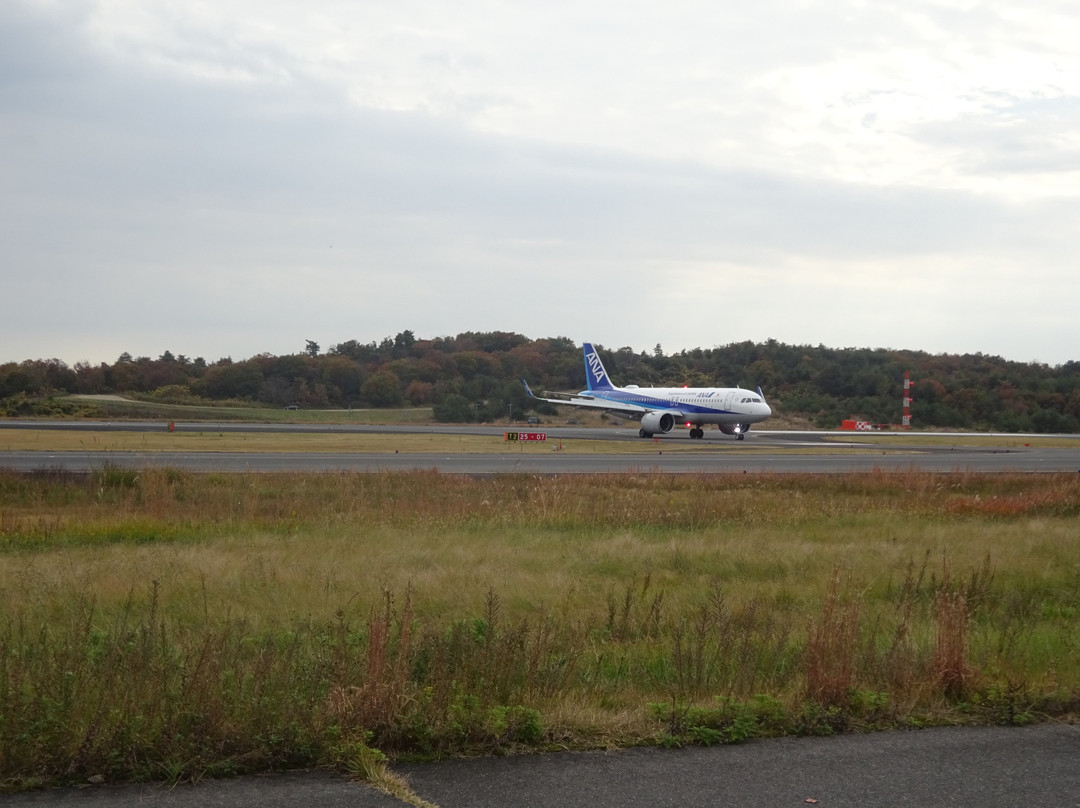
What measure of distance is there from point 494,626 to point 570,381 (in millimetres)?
98732

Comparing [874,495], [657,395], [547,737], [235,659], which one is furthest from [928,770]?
[657,395]

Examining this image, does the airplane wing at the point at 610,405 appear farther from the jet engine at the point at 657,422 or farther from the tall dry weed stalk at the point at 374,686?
the tall dry weed stalk at the point at 374,686

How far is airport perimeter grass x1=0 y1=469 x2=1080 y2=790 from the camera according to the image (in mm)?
5516

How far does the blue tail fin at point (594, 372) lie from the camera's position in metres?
61.2

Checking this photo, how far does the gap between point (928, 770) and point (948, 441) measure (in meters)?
50.6

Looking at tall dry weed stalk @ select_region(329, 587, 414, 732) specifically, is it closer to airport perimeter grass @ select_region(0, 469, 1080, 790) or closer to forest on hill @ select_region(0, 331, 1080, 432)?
airport perimeter grass @ select_region(0, 469, 1080, 790)

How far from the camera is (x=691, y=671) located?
7.09 meters

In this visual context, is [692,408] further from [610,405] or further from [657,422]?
[610,405]

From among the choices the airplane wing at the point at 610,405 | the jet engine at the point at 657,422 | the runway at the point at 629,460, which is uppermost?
the airplane wing at the point at 610,405

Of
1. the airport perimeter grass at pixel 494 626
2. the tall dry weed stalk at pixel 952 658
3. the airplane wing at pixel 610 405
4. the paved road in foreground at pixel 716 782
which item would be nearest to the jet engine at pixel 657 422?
the airplane wing at pixel 610 405

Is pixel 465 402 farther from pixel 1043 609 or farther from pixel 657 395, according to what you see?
pixel 1043 609

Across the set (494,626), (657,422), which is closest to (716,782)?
(494,626)

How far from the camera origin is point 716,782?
5004mm

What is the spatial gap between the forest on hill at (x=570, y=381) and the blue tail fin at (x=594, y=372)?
21.1 m
